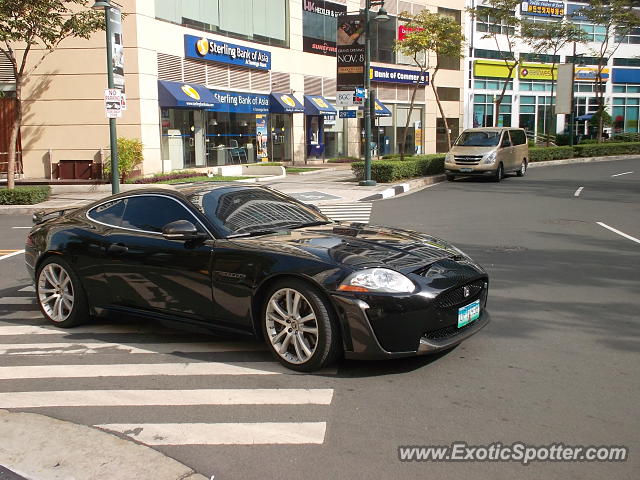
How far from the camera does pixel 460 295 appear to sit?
5.38 m

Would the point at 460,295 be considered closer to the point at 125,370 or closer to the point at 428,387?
the point at 428,387

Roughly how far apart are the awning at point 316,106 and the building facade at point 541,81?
19275 mm

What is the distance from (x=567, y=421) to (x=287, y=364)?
207cm

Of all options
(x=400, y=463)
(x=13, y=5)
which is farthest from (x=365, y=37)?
(x=400, y=463)

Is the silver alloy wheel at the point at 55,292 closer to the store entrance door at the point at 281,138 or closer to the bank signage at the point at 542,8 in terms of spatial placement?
the store entrance door at the point at 281,138

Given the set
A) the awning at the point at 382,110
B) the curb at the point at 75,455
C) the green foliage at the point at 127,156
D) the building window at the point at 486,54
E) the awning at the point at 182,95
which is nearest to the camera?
the curb at the point at 75,455

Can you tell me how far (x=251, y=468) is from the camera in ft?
12.4

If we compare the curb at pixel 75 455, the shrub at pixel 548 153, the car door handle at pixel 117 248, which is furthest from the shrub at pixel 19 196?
the shrub at pixel 548 153

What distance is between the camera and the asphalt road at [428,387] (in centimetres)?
386

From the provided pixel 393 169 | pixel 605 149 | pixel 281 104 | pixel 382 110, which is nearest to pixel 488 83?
pixel 605 149

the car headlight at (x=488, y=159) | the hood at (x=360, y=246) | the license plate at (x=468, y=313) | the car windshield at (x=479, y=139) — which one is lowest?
the license plate at (x=468, y=313)

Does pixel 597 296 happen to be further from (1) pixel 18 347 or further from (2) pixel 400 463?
(1) pixel 18 347

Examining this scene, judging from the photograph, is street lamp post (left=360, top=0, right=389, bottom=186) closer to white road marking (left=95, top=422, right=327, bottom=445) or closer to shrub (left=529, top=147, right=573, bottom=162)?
shrub (left=529, top=147, right=573, bottom=162)

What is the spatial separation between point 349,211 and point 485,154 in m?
9.59
